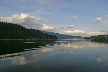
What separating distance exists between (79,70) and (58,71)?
5.69 m

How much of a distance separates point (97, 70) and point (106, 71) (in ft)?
7.18

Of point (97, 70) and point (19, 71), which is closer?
point (19, 71)

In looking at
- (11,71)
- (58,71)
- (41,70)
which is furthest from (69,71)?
(11,71)

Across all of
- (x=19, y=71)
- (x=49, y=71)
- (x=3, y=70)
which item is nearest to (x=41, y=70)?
(x=49, y=71)

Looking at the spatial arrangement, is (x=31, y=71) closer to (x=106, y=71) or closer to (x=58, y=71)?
(x=58, y=71)

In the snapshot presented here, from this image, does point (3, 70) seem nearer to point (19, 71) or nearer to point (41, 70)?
point (19, 71)

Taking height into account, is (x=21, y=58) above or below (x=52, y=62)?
above

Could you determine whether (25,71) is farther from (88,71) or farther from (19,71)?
(88,71)

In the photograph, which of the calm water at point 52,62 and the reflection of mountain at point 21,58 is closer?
the calm water at point 52,62

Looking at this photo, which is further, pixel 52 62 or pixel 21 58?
pixel 21 58

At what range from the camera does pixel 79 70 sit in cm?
4103

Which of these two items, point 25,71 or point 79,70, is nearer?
point 25,71

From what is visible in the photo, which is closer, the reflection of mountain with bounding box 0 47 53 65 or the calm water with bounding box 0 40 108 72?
the calm water with bounding box 0 40 108 72

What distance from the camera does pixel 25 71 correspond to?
126ft
